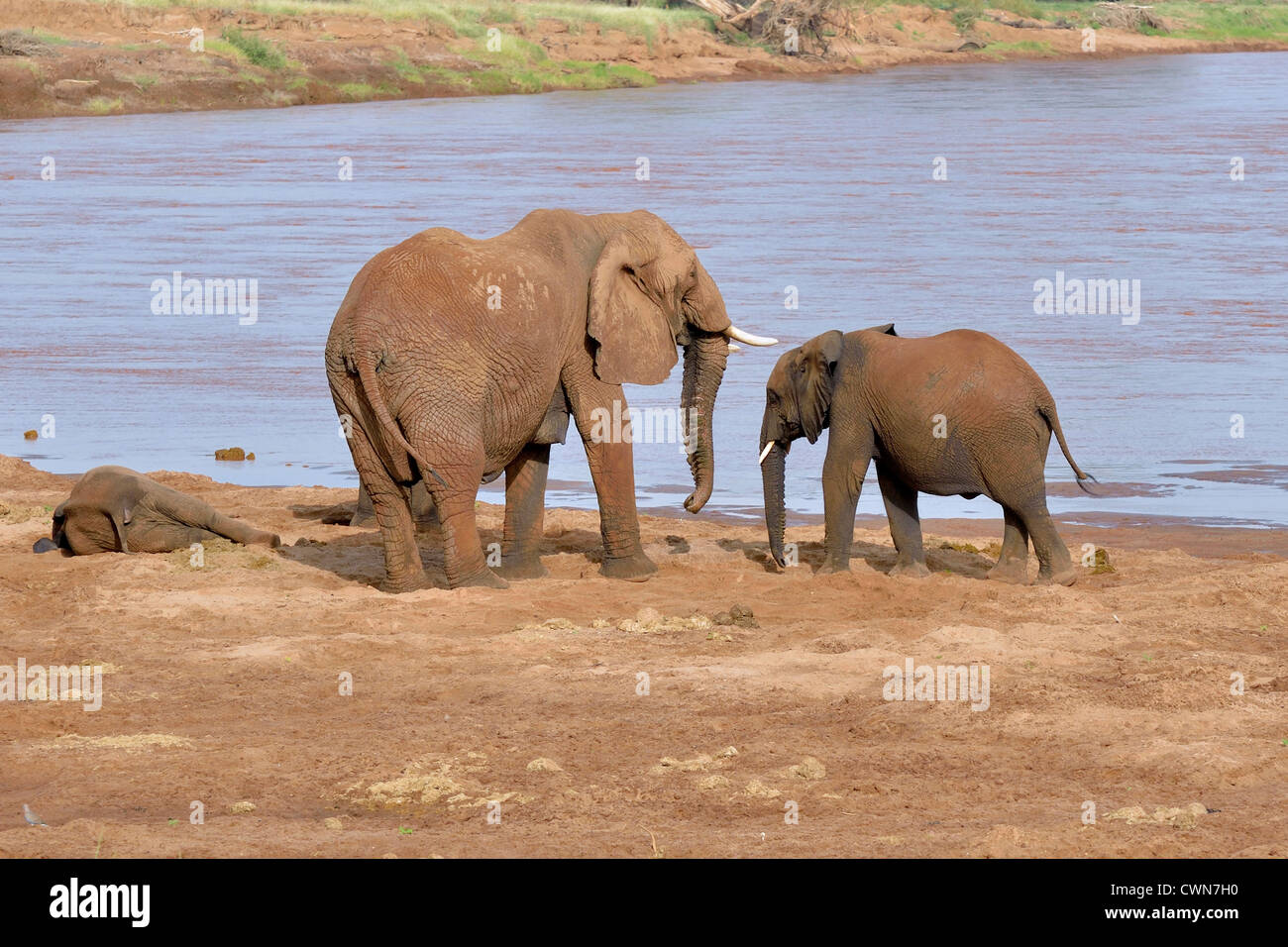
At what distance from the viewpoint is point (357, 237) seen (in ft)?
90.1

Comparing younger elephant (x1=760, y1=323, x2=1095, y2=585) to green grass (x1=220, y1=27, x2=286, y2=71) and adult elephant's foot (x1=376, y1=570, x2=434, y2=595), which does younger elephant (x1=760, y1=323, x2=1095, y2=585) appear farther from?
green grass (x1=220, y1=27, x2=286, y2=71)

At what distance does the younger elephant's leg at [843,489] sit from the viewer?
11031 millimetres

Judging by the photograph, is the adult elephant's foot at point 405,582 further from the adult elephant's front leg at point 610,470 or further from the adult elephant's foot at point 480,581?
the adult elephant's front leg at point 610,470

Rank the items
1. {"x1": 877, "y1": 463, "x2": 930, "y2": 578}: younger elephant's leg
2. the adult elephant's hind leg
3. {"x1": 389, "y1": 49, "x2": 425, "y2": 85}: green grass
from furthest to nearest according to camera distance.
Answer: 1. {"x1": 389, "y1": 49, "x2": 425, "y2": 85}: green grass
2. {"x1": 877, "y1": 463, "x2": 930, "y2": 578}: younger elephant's leg
3. the adult elephant's hind leg

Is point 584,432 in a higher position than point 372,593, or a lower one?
higher

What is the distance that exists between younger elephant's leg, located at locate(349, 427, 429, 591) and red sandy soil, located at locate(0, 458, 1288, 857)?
0.28m

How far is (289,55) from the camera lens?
5534 cm

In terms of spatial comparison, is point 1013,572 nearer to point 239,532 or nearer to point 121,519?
point 239,532

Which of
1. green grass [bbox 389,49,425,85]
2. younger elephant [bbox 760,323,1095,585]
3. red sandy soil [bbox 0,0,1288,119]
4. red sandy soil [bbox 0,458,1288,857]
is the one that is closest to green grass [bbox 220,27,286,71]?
red sandy soil [bbox 0,0,1288,119]

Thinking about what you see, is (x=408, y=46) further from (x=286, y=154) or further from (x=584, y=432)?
(x=584, y=432)

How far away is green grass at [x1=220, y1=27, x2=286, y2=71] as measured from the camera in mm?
53906

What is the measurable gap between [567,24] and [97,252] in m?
41.1

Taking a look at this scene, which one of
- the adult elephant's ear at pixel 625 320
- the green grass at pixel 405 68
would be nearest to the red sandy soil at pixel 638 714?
the adult elephant's ear at pixel 625 320

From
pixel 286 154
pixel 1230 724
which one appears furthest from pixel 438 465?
pixel 286 154
